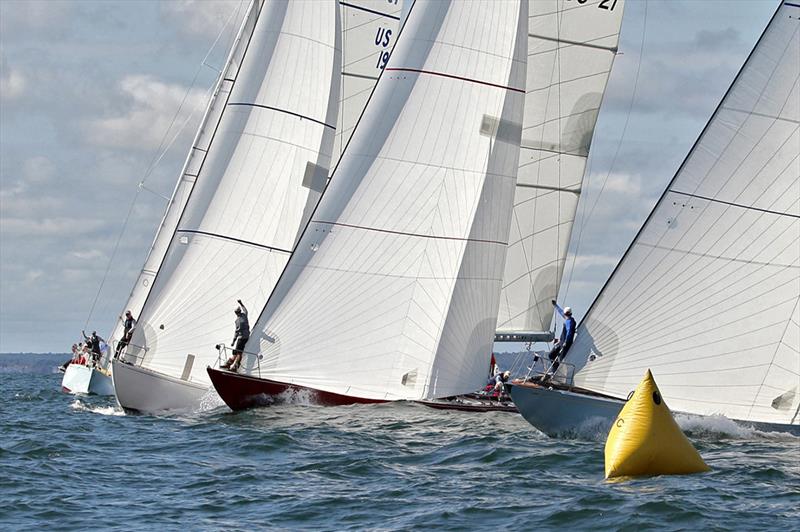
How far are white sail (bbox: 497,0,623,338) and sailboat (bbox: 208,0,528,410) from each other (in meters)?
4.32

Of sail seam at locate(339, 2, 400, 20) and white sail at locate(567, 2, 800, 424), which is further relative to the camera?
sail seam at locate(339, 2, 400, 20)

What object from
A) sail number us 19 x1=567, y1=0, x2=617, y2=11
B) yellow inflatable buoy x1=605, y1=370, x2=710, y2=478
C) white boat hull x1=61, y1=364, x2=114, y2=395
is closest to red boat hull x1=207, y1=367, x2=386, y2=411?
yellow inflatable buoy x1=605, y1=370, x2=710, y2=478

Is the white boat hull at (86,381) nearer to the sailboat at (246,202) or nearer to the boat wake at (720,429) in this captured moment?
the sailboat at (246,202)

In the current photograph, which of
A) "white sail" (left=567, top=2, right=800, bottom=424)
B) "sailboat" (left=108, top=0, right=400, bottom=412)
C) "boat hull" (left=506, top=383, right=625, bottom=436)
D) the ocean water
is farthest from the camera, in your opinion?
"sailboat" (left=108, top=0, right=400, bottom=412)

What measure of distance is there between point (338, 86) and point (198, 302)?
20.2 ft

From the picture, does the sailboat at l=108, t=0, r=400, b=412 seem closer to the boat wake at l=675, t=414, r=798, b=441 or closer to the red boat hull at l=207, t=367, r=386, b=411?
the red boat hull at l=207, t=367, r=386, b=411

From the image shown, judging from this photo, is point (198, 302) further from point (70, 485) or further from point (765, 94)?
point (765, 94)

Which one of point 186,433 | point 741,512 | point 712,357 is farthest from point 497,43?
point 741,512

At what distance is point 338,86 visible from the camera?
1149 inches

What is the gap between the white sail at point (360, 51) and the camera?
101ft

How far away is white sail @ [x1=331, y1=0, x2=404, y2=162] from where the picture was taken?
30.9m

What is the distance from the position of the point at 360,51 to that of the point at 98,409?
10.9 metres

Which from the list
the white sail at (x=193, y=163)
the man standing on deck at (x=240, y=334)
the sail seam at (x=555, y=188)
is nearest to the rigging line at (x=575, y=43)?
the sail seam at (x=555, y=188)

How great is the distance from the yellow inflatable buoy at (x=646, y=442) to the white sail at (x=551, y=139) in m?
12.9
